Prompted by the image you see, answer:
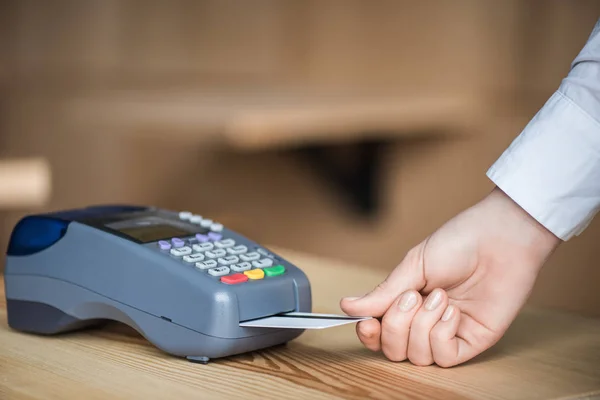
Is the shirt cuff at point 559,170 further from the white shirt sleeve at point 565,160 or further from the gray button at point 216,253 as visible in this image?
the gray button at point 216,253

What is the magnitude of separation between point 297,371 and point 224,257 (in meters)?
0.10

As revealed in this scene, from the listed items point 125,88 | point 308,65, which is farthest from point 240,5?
point 125,88

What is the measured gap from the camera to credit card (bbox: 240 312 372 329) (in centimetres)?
59

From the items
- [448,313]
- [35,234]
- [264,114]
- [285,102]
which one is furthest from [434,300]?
[285,102]

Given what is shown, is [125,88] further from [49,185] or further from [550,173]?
[550,173]

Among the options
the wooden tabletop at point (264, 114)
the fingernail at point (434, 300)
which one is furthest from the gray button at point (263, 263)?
the wooden tabletop at point (264, 114)

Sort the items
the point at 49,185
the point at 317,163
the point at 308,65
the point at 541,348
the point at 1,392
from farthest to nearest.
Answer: the point at 308,65
the point at 317,163
the point at 49,185
the point at 541,348
the point at 1,392

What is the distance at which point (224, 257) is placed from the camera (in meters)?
0.65

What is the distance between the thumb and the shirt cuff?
8 centimetres

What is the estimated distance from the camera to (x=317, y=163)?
7.47 ft

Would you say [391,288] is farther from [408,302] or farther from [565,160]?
[565,160]

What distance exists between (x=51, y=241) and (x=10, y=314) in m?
0.07

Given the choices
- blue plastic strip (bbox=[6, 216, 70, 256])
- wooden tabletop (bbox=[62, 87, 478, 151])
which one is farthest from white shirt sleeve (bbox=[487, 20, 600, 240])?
wooden tabletop (bbox=[62, 87, 478, 151])

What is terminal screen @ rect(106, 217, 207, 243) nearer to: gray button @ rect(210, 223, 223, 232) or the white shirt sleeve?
gray button @ rect(210, 223, 223, 232)
